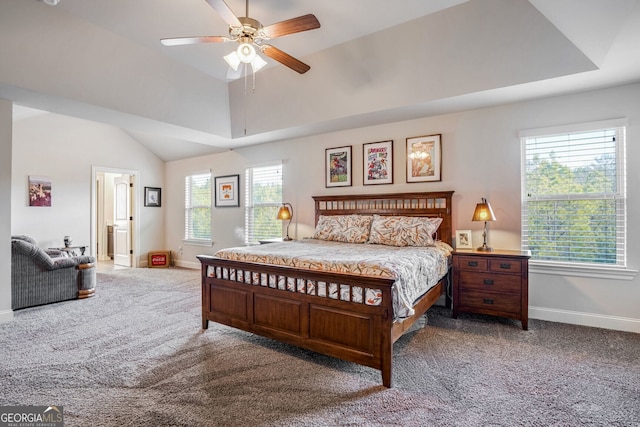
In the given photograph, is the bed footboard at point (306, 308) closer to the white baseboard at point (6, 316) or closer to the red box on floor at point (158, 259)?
the white baseboard at point (6, 316)

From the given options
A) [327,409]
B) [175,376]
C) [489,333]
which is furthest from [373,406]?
[489,333]

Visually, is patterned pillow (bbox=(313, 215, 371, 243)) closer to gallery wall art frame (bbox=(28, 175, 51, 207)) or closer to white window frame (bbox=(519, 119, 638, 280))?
white window frame (bbox=(519, 119, 638, 280))

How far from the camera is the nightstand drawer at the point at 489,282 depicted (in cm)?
333

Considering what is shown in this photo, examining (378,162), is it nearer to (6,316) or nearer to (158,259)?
(6,316)

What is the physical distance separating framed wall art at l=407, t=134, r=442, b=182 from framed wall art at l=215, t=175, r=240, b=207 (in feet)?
11.6

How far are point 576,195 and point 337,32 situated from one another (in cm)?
321

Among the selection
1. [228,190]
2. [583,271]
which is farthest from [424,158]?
[228,190]

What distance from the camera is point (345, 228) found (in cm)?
439

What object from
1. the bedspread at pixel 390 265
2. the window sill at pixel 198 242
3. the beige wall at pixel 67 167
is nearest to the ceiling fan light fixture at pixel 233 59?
the bedspread at pixel 390 265

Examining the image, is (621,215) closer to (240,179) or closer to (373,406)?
(373,406)

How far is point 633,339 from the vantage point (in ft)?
9.96

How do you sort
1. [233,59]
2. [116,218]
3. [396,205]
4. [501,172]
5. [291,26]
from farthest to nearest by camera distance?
[116,218]
[396,205]
[501,172]
[233,59]
[291,26]

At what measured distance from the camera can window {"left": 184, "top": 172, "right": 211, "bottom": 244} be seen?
7.09 m

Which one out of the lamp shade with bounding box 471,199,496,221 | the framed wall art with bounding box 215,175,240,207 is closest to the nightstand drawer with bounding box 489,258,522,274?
the lamp shade with bounding box 471,199,496,221
